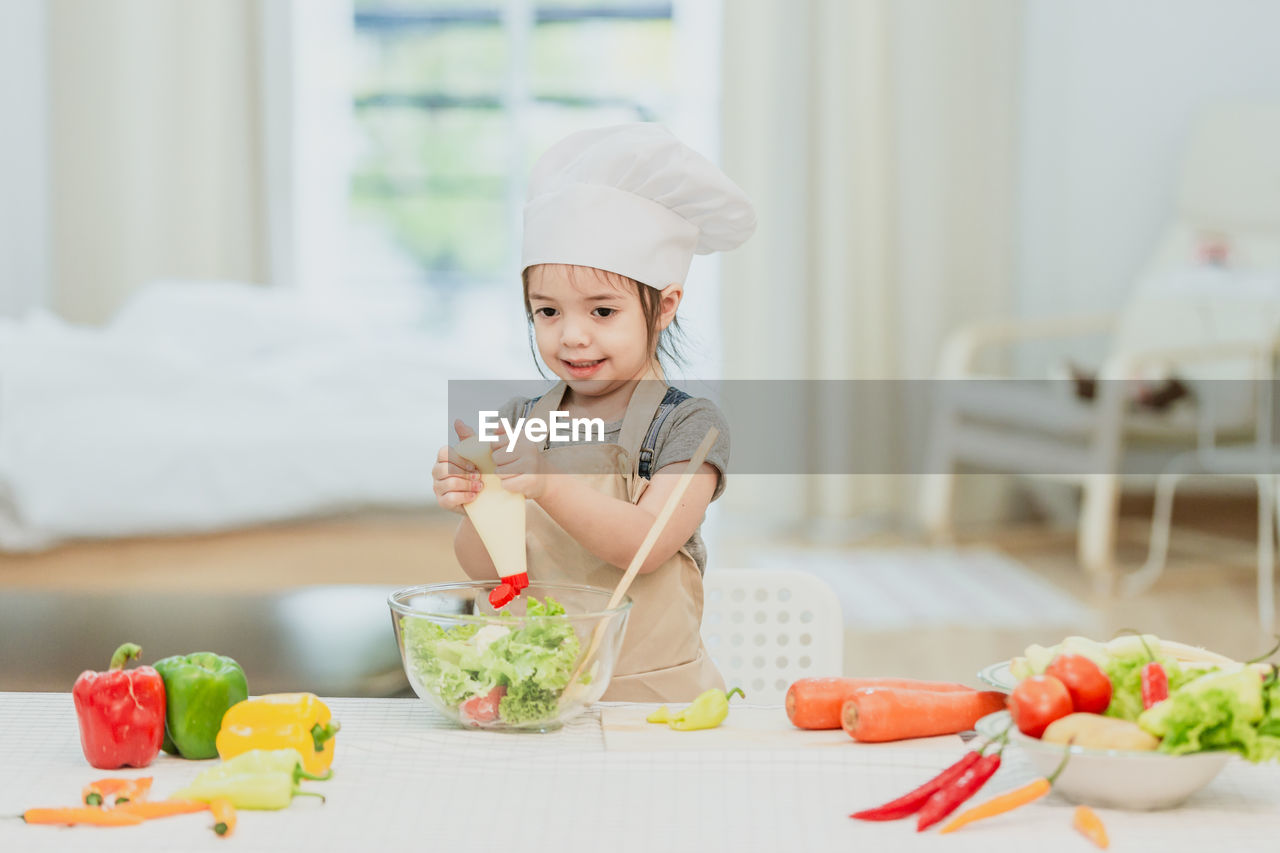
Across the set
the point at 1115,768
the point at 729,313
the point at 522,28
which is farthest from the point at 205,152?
the point at 1115,768

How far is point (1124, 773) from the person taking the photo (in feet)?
2.63

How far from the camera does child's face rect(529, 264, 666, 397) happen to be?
1148mm

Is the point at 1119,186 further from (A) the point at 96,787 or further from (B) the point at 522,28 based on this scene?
(A) the point at 96,787

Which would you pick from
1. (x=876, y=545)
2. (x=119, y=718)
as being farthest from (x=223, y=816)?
(x=876, y=545)

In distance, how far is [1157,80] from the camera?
433 cm

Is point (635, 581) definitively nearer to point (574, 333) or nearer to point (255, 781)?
point (574, 333)

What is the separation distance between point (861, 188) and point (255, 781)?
12.5ft

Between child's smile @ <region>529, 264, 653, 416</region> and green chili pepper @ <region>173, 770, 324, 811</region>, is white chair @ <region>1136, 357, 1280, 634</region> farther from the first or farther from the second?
green chili pepper @ <region>173, 770, 324, 811</region>

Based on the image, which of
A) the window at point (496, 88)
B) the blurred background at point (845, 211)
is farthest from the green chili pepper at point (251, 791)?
the window at point (496, 88)

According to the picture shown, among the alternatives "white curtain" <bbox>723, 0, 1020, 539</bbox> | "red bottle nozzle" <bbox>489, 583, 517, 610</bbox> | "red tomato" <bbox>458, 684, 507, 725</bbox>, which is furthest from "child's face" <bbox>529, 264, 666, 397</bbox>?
"white curtain" <bbox>723, 0, 1020, 539</bbox>

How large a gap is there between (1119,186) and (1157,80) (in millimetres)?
367

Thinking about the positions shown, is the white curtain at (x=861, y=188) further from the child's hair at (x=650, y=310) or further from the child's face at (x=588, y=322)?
the child's face at (x=588, y=322)

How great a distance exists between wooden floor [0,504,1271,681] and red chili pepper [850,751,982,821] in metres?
1.25

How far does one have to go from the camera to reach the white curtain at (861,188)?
4301mm
